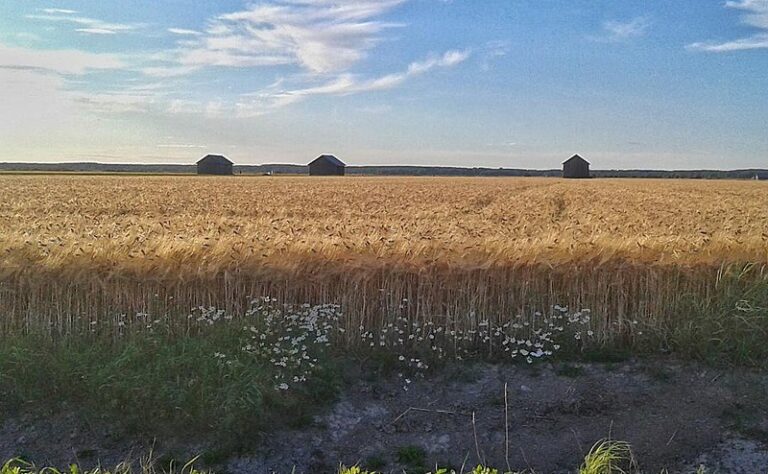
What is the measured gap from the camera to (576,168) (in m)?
95.4

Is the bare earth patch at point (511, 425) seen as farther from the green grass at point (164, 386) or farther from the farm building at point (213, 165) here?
the farm building at point (213, 165)

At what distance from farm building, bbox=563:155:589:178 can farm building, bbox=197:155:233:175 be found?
54.2m

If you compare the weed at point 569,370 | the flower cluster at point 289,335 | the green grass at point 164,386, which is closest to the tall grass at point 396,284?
the flower cluster at point 289,335

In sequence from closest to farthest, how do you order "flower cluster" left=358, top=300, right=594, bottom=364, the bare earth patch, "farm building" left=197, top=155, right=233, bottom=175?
the bare earth patch < "flower cluster" left=358, top=300, right=594, bottom=364 < "farm building" left=197, top=155, right=233, bottom=175

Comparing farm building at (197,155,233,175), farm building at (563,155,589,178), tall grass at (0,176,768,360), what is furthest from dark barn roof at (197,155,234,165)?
tall grass at (0,176,768,360)

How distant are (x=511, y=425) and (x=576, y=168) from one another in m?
95.7

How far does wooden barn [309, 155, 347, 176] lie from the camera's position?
95.4 metres

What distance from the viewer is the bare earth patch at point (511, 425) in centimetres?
477

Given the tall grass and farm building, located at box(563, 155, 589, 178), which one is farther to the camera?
farm building, located at box(563, 155, 589, 178)

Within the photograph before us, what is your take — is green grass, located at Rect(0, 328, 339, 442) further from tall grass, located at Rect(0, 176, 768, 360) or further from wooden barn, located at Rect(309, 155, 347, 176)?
wooden barn, located at Rect(309, 155, 347, 176)

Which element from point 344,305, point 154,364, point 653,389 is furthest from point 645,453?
point 154,364

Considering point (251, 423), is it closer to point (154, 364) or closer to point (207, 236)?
point (154, 364)

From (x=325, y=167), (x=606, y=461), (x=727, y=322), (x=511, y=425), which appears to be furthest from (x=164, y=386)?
(x=325, y=167)

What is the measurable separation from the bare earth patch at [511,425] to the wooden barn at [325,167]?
90.6 meters
